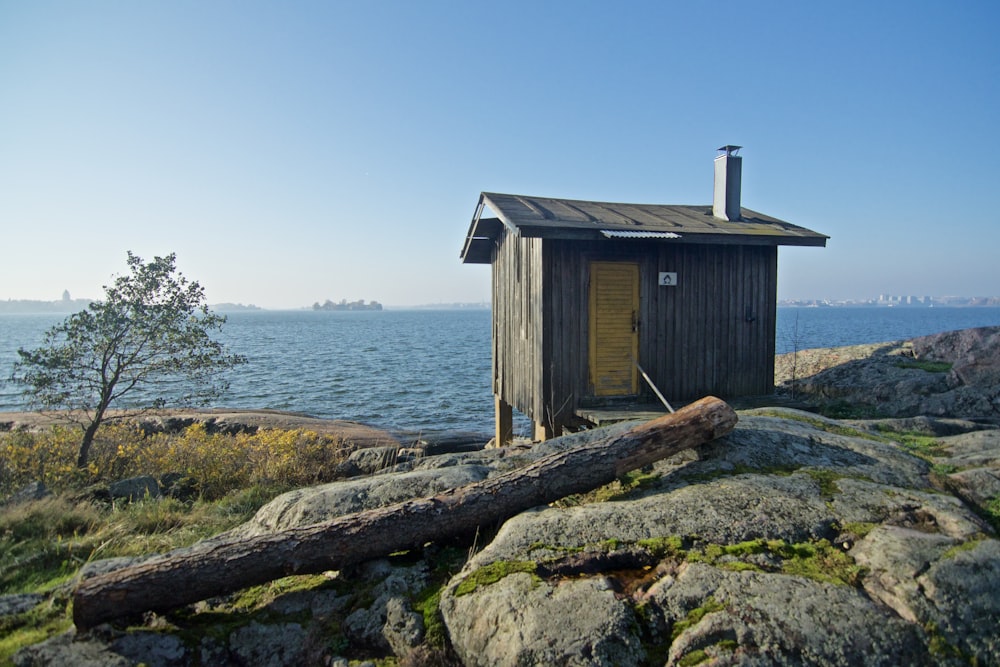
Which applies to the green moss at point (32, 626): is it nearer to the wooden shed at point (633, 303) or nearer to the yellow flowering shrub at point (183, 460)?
the yellow flowering shrub at point (183, 460)

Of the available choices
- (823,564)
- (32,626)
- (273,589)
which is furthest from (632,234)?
(32,626)

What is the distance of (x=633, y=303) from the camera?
34.9 ft

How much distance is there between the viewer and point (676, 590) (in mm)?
3572

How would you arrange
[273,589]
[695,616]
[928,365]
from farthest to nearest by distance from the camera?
[928,365] < [273,589] < [695,616]

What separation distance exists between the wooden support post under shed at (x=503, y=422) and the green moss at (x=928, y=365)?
9.12 meters

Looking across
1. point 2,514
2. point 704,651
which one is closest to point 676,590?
point 704,651

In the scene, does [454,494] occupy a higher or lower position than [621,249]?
lower

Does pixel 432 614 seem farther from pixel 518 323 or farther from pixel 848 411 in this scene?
pixel 848 411

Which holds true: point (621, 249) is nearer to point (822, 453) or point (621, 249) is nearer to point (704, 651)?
point (822, 453)

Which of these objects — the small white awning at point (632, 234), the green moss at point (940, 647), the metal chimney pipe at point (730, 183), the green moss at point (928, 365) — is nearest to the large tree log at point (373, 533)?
the green moss at point (940, 647)

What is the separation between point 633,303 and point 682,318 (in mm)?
1102

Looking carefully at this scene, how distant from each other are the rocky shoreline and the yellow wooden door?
4.59 m

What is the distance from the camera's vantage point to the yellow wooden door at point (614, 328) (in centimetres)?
1042

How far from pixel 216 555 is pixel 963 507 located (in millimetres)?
5858
